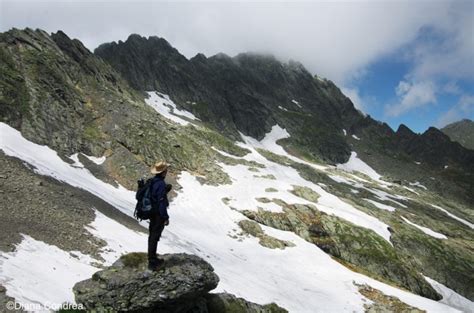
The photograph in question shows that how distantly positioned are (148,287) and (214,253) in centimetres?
2364

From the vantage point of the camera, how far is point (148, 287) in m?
13.2

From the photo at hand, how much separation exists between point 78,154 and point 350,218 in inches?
1547

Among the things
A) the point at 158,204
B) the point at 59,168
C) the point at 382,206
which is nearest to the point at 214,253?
the point at 59,168

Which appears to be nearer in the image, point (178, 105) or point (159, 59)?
point (178, 105)

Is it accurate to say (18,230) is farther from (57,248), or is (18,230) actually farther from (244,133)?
(244,133)

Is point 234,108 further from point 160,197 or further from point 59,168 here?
point 160,197

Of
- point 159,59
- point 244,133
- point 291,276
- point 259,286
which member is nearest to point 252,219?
point 291,276

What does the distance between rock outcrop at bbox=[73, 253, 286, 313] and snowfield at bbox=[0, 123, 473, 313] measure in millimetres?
2085

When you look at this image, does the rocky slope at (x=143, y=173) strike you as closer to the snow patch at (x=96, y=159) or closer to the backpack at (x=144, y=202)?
the snow patch at (x=96, y=159)

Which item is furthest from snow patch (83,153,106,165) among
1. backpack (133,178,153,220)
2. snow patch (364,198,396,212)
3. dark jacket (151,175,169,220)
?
snow patch (364,198,396,212)

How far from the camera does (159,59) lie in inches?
6560

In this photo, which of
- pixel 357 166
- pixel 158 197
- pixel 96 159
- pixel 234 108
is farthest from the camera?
pixel 234 108

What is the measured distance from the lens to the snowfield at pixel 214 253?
685 inches

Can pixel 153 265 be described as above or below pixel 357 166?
below
